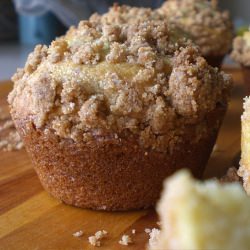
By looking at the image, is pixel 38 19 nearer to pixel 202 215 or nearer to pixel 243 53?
pixel 243 53

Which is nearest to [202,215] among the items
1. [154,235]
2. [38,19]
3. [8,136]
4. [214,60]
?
[154,235]

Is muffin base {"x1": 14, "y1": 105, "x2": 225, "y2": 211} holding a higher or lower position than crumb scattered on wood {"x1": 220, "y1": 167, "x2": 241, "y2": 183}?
higher

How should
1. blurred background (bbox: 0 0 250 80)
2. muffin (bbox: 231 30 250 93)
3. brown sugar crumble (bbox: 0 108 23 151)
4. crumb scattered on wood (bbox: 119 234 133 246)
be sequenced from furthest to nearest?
blurred background (bbox: 0 0 250 80) → muffin (bbox: 231 30 250 93) → brown sugar crumble (bbox: 0 108 23 151) → crumb scattered on wood (bbox: 119 234 133 246)

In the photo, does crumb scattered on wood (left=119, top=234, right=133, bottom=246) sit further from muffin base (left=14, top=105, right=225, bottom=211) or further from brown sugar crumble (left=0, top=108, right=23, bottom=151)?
brown sugar crumble (left=0, top=108, right=23, bottom=151)

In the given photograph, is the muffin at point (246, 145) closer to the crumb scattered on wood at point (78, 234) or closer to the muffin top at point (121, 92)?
the muffin top at point (121, 92)

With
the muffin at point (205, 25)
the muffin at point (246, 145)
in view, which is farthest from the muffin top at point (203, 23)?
the muffin at point (246, 145)

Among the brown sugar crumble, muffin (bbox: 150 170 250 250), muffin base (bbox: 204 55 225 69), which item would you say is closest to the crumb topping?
muffin (bbox: 150 170 250 250)
